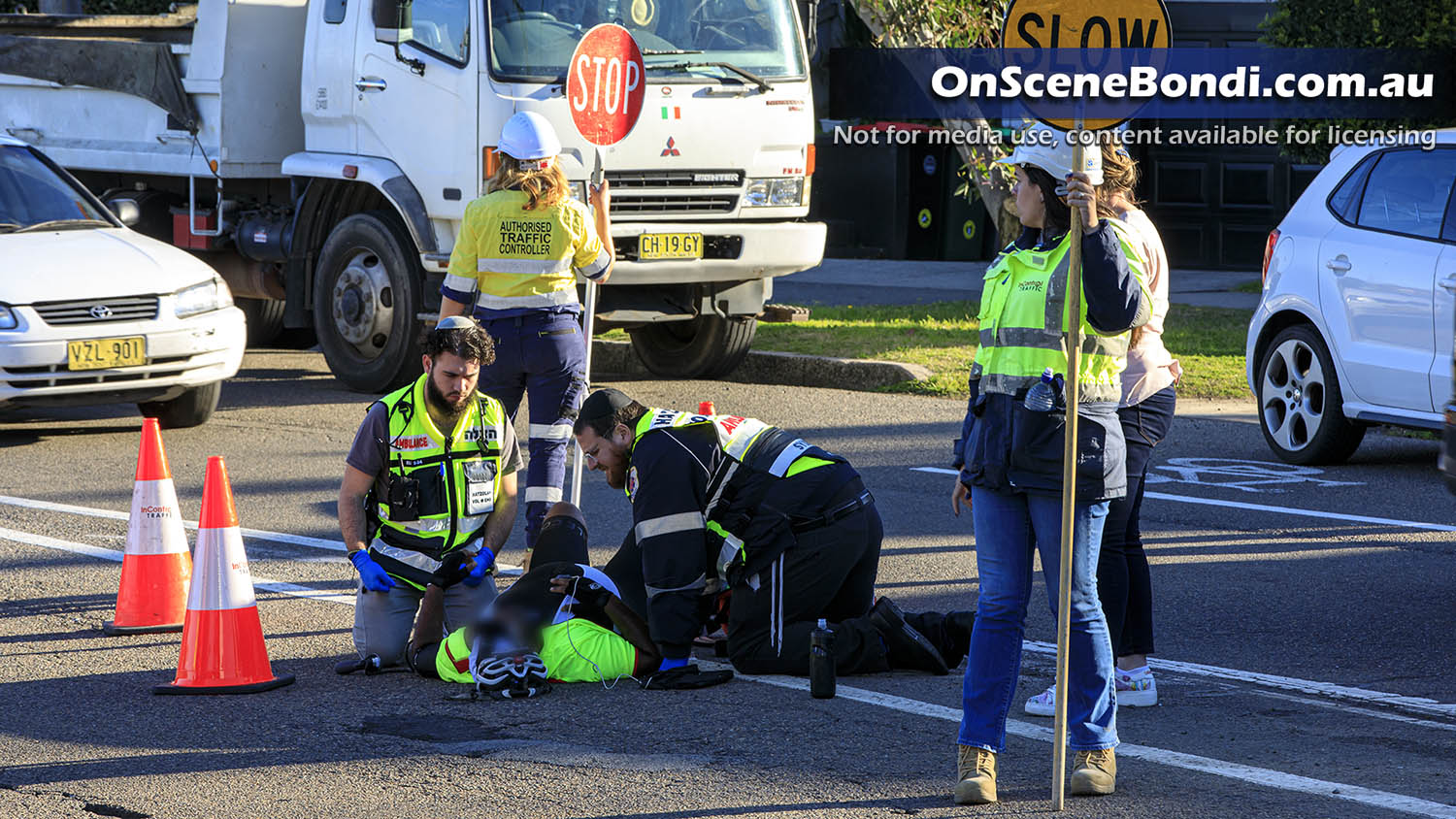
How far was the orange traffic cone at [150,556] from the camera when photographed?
6871mm

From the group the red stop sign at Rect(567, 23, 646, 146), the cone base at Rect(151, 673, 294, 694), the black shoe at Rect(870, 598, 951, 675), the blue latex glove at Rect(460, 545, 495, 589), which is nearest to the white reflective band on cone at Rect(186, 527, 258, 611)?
the cone base at Rect(151, 673, 294, 694)

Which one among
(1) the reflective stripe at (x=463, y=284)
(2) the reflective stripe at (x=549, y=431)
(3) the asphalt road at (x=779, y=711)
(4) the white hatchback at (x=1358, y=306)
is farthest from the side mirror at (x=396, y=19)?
(4) the white hatchback at (x=1358, y=306)

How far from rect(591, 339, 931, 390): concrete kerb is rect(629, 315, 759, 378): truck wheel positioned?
20cm

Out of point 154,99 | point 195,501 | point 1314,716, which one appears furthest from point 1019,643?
point 154,99

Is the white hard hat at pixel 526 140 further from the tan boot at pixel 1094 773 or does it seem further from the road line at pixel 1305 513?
the tan boot at pixel 1094 773

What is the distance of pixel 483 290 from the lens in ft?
25.8

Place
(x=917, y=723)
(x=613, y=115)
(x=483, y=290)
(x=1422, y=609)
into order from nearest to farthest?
(x=917, y=723) → (x=1422, y=609) → (x=483, y=290) → (x=613, y=115)

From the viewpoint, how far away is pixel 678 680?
6.04 meters

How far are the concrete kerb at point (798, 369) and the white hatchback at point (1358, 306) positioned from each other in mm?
3262

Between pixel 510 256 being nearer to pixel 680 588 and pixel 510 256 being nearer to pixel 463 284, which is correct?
pixel 463 284

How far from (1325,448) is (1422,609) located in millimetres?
3229

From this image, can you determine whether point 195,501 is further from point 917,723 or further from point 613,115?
point 917,723

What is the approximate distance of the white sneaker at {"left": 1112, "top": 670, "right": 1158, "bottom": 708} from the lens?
582 cm

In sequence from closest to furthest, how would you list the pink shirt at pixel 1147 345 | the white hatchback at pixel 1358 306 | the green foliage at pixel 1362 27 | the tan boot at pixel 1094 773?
1. the tan boot at pixel 1094 773
2. the pink shirt at pixel 1147 345
3. the white hatchback at pixel 1358 306
4. the green foliage at pixel 1362 27
